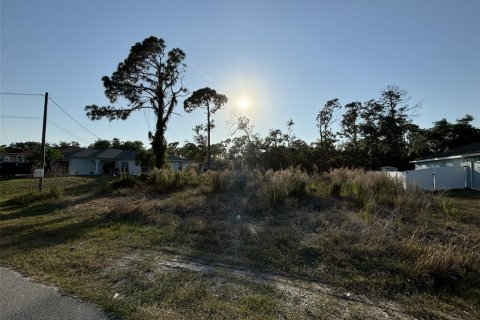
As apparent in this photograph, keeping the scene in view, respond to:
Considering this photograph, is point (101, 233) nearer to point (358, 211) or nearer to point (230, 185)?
point (230, 185)

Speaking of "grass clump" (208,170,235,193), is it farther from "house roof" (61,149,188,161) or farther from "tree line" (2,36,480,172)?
"house roof" (61,149,188,161)

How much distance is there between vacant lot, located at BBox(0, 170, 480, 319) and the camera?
3334 mm

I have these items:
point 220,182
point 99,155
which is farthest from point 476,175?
point 99,155

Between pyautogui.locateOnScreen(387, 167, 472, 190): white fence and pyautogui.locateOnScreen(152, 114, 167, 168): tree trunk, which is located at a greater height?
pyautogui.locateOnScreen(152, 114, 167, 168): tree trunk

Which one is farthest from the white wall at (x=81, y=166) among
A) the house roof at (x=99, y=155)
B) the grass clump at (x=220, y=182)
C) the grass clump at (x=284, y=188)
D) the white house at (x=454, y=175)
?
the white house at (x=454, y=175)

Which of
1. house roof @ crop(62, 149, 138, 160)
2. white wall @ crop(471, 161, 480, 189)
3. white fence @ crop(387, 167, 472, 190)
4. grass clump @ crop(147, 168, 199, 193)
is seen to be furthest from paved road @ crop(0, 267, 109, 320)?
house roof @ crop(62, 149, 138, 160)

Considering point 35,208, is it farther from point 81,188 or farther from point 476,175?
point 476,175

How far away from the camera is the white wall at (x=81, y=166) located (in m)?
35.8

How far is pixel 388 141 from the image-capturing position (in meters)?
35.1

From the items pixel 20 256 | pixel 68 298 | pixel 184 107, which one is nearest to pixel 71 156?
pixel 184 107

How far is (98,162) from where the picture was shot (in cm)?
3719

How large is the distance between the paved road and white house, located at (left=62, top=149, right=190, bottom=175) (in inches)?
1249

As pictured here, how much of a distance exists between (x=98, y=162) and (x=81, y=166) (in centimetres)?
187

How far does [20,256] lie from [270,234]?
417 cm
